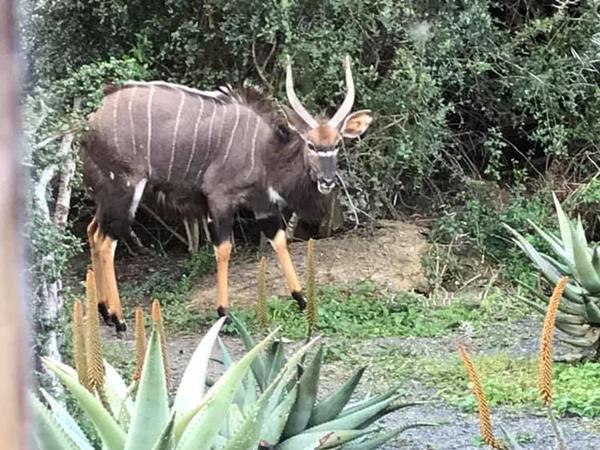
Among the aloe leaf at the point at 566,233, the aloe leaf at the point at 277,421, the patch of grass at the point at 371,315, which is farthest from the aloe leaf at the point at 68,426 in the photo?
the patch of grass at the point at 371,315

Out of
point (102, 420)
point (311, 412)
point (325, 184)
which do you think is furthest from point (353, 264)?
point (102, 420)

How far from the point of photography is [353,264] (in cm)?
616

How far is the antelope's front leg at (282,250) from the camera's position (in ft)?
18.0

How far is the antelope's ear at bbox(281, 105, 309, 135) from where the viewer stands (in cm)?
551

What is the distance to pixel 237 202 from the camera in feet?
18.3

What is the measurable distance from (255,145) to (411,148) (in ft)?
3.56

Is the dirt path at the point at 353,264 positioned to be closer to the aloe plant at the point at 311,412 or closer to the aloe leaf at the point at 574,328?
the aloe leaf at the point at 574,328

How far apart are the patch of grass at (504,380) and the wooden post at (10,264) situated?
326cm

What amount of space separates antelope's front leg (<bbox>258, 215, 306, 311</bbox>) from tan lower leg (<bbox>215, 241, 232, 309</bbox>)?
27cm

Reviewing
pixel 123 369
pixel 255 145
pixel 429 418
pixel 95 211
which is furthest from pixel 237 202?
pixel 429 418

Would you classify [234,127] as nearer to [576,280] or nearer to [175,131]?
[175,131]

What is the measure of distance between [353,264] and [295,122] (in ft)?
3.50

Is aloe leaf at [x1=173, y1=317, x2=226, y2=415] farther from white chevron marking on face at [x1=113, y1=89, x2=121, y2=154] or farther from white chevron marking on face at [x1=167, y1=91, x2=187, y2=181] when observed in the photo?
white chevron marking on face at [x1=167, y1=91, x2=187, y2=181]

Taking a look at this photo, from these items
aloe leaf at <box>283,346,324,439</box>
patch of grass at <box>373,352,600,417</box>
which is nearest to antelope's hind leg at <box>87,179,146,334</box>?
patch of grass at <box>373,352,600,417</box>
